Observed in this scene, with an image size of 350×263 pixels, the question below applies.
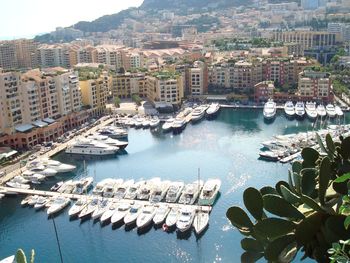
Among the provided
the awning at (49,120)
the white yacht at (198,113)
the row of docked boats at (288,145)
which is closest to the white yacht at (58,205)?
the row of docked boats at (288,145)

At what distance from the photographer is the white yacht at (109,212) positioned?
A: 17.7 meters

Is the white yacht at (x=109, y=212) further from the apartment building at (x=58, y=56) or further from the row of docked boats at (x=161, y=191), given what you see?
the apartment building at (x=58, y=56)

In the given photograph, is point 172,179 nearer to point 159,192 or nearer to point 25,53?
point 159,192

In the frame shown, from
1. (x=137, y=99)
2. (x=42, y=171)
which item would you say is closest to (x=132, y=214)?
Result: (x=42, y=171)

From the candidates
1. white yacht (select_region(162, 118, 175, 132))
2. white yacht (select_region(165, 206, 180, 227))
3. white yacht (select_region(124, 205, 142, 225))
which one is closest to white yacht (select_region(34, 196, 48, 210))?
white yacht (select_region(124, 205, 142, 225))

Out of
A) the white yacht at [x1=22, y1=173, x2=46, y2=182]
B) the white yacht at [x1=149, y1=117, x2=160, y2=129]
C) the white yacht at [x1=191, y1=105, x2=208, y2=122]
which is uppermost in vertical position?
the white yacht at [x1=191, y1=105, x2=208, y2=122]

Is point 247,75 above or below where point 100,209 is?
above

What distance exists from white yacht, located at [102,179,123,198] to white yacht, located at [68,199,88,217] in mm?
1164

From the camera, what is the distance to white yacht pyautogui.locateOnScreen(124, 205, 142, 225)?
17.3 metres

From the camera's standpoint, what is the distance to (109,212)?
18.1 meters

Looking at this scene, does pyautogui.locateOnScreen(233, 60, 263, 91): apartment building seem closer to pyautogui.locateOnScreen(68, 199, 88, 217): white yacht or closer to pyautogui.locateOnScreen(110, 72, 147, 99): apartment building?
pyautogui.locateOnScreen(110, 72, 147, 99): apartment building

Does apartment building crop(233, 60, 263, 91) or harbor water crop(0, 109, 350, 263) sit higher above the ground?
apartment building crop(233, 60, 263, 91)

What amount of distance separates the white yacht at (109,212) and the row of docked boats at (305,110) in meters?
18.3

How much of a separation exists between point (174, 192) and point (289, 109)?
61.4 ft
